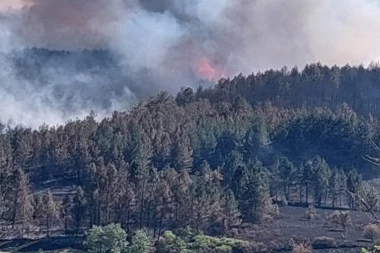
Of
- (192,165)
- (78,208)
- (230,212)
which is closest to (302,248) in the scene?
(230,212)

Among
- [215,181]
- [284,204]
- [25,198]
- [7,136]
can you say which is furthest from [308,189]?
[7,136]

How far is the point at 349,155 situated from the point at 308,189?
19.2 meters

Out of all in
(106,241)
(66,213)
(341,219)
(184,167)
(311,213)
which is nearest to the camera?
(106,241)

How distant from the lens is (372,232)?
266 feet

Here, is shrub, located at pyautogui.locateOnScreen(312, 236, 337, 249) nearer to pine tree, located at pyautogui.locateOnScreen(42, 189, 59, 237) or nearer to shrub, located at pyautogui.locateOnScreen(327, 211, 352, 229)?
shrub, located at pyautogui.locateOnScreen(327, 211, 352, 229)

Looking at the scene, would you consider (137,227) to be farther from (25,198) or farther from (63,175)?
(63,175)

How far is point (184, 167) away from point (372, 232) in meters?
47.0

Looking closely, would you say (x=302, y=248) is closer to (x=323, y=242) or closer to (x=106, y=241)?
(x=323, y=242)

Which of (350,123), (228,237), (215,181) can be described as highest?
(350,123)

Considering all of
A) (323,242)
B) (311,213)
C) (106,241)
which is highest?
(311,213)

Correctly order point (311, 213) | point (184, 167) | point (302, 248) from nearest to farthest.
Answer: point (302, 248)
point (311, 213)
point (184, 167)

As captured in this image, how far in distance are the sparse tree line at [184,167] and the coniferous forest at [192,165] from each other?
19 centimetres

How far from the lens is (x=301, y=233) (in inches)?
3425

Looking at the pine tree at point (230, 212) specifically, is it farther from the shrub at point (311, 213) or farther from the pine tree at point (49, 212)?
the pine tree at point (49, 212)
